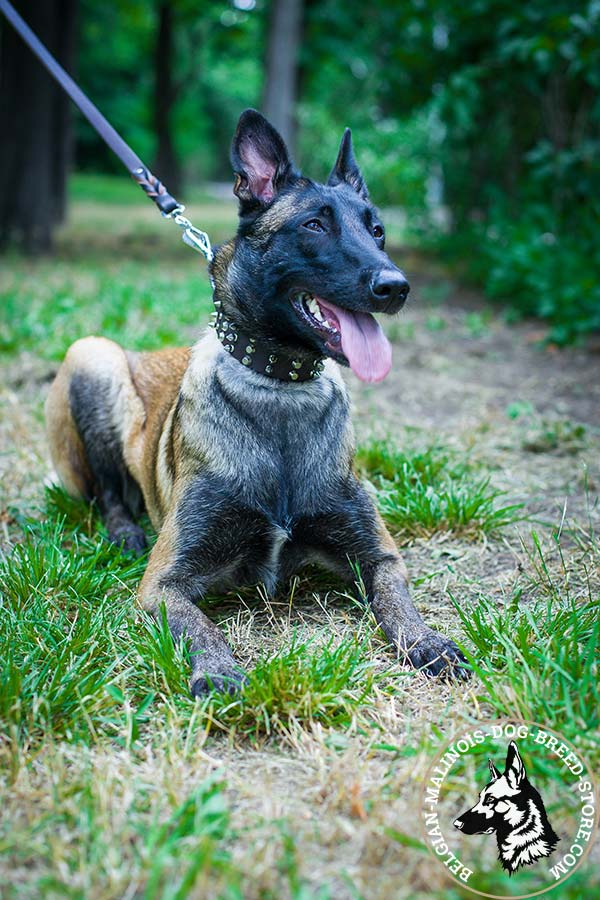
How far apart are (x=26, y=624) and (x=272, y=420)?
107cm

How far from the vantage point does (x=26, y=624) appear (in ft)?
8.29

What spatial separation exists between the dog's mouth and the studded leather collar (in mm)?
174

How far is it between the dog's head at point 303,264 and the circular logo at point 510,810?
46.5 inches

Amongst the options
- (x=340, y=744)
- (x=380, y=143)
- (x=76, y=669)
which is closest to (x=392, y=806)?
(x=340, y=744)

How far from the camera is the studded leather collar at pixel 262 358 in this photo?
2.83 metres

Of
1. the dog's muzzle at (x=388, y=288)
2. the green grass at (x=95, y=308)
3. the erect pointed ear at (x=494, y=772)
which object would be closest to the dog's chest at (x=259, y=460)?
the dog's muzzle at (x=388, y=288)

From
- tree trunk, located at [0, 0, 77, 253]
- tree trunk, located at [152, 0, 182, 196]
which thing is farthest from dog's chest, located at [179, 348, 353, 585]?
tree trunk, located at [152, 0, 182, 196]

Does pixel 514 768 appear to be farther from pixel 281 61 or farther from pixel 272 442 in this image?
pixel 281 61

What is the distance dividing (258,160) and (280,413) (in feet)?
3.02

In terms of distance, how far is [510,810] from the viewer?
1804 mm

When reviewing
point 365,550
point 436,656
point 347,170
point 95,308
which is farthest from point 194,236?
point 95,308

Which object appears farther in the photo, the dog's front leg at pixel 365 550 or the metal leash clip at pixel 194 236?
the metal leash clip at pixel 194 236

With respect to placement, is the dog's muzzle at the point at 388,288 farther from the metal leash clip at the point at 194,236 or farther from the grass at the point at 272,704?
the grass at the point at 272,704

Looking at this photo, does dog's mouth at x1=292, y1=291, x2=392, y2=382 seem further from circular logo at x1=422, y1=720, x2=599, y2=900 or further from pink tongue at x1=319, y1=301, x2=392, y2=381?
circular logo at x1=422, y1=720, x2=599, y2=900
